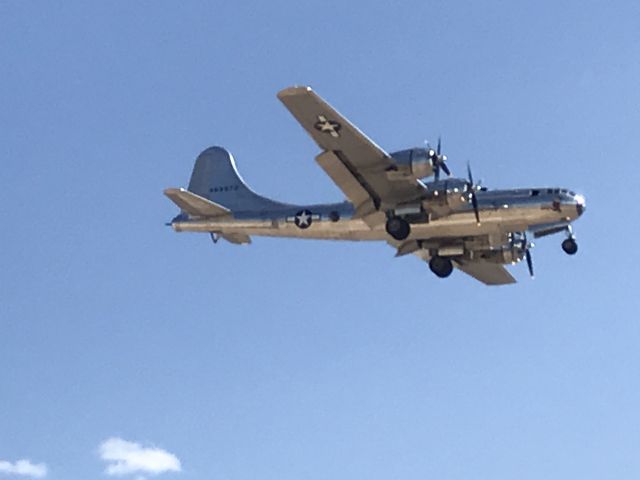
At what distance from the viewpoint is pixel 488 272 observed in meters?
56.7

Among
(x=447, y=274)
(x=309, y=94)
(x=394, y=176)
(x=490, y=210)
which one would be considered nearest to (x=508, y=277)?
(x=447, y=274)

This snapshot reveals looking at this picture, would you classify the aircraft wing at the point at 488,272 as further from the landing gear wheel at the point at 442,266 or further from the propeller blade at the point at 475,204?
the propeller blade at the point at 475,204

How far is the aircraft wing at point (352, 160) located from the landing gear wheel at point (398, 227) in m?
0.60

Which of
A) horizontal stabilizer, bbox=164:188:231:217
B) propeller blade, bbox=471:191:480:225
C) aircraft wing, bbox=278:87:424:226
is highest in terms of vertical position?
horizontal stabilizer, bbox=164:188:231:217

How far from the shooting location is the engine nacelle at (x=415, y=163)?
44969 millimetres

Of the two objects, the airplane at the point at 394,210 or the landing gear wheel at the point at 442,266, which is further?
the landing gear wheel at the point at 442,266

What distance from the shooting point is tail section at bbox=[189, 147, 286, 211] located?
53.8 m

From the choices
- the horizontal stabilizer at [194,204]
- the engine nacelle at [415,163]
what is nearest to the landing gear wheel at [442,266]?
the engine nacelle at [415,163]

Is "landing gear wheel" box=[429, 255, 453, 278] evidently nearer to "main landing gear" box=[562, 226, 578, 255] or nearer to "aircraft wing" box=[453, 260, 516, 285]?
"aircraft wing" box=[453, 260, 516, 285]

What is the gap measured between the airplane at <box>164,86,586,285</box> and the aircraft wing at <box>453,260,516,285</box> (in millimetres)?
425

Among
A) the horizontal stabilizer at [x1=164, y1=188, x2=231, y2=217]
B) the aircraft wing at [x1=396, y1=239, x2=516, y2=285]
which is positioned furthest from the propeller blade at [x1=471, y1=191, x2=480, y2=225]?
the horizontal stabilizer at [x1=164, y1=188, x2=231, y2=217]

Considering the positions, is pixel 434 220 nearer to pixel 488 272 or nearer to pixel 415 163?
pixel 415 163

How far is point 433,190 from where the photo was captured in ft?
154

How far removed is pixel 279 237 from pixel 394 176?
774cm
